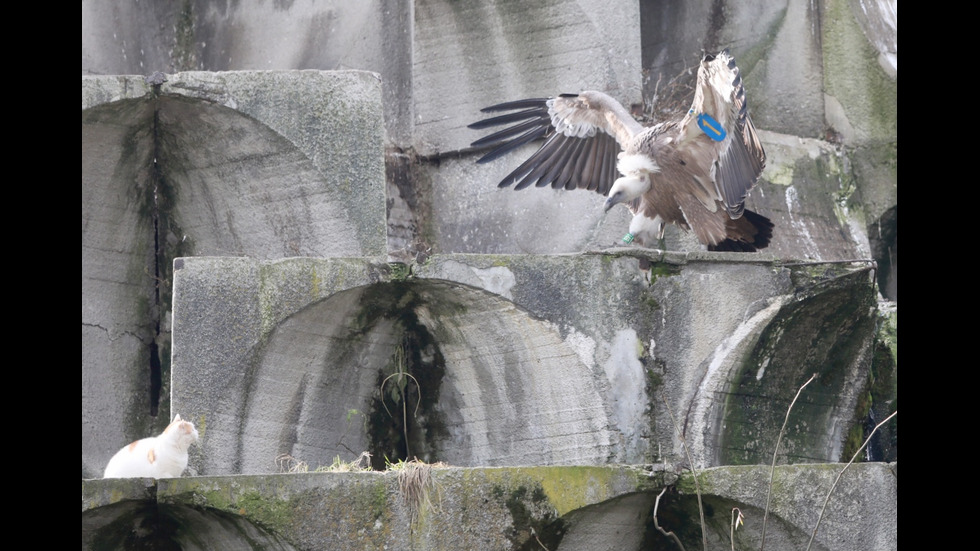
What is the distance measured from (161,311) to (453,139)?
2351 millimetres

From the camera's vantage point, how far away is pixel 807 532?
789 centimetres

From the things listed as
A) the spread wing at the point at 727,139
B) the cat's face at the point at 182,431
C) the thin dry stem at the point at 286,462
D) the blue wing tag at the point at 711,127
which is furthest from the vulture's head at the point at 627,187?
the cat's face at the point at 182,431

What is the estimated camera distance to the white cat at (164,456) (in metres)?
7.96

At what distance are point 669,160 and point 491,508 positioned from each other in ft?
8.10

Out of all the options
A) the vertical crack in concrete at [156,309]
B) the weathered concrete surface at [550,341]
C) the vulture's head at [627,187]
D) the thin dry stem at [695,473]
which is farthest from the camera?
the vertical crack in concrete at [156,309]

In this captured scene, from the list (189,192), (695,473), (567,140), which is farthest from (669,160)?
(189,192)

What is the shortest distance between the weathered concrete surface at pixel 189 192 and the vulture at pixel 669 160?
3.12 feet

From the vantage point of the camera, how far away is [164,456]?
7.97m

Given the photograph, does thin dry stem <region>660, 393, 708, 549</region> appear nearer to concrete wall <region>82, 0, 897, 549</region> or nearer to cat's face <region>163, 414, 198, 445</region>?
concrete wall <region>82, 0, 897, 549</region>

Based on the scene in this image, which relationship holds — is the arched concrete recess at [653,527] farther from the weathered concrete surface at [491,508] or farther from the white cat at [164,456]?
the white cat at [164,456]

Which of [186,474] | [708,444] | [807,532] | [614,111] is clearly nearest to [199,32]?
[614,111]

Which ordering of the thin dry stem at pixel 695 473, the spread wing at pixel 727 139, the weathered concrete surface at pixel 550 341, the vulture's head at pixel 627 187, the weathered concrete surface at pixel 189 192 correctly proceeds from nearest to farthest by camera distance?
the thin dry stem at pixel 695 473 → the weathered concrete surface at pixel 550 341 → the spread wing at pixel 727 139 → the vulture's head at pixel 627 187 → the weathered concrete surface at pixel 189 192

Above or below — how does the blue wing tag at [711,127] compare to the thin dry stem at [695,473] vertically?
above

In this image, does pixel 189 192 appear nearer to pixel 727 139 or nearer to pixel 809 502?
pixel 727 139
